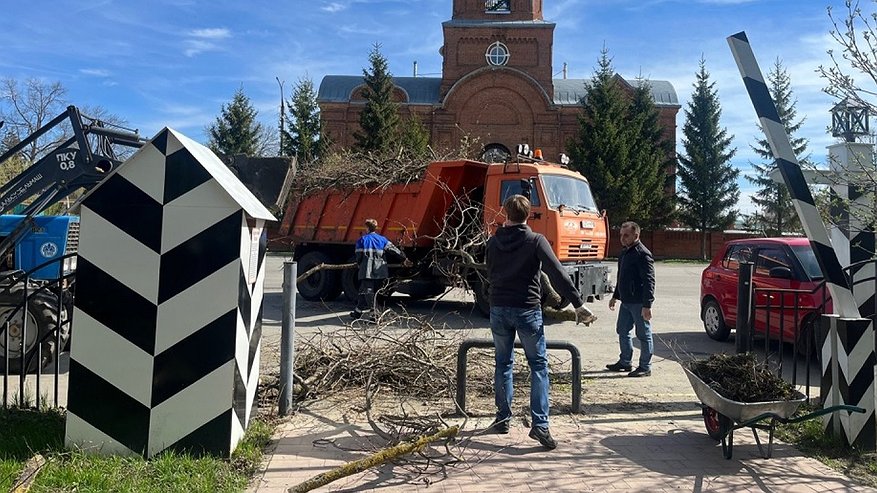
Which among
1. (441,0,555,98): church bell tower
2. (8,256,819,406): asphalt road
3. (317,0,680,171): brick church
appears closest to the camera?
(8,256,819,406): asphalt road

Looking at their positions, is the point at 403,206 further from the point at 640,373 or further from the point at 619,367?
the point at 640,373

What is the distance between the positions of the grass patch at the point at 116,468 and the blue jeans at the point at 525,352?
191cm

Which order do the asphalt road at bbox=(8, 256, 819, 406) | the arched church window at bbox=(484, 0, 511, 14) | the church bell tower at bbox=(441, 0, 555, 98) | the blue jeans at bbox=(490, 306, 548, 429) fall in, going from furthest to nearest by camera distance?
1. the arched church window at bbox=(484, 0, 511, 14)
2. the church bell tower at bbox=(441, 0, 555, 98)
3. the asphalt road at bbox=(8, 256, 819, 406)
4. the blue jeans at bbox=(490, 306, 548, 429)

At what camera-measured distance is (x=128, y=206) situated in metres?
4.13

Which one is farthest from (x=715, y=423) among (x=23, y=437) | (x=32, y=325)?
(x=32, y=325)

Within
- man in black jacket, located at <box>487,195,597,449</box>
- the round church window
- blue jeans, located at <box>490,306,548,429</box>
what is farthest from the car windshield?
the round church window

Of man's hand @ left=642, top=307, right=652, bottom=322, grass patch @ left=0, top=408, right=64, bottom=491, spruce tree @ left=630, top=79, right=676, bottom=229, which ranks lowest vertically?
grass patch @ left=0, top=408, right=64, bottom=491

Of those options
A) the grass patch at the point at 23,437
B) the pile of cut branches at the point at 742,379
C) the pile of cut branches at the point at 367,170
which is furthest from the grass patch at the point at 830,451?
the pile of cut branches at the point at 367,170

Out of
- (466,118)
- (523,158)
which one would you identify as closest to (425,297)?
(523,158)

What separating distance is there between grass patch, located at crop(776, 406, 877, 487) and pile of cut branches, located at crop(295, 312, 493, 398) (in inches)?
108

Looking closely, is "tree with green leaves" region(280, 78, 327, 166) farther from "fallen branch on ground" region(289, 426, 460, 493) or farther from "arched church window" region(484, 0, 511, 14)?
"fallen branch on ground" region(289, 426, 460, 493)

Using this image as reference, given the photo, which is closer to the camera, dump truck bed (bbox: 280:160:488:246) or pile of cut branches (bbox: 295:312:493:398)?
pile of cut branches (bbox: 295:312:493:398)

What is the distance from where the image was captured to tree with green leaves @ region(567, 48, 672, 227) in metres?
37.8

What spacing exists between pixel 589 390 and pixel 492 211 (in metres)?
5.65
